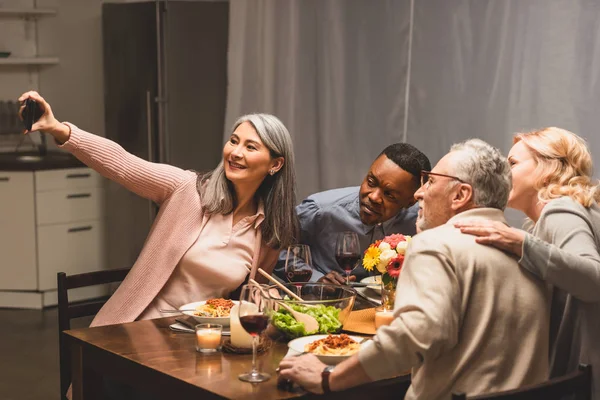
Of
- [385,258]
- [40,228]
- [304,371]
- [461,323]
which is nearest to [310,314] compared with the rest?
[385,258]

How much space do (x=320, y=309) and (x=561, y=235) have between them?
0.68m

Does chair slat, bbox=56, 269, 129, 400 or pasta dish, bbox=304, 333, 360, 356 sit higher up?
pasta dish, bbox=304, 333, 360, 356

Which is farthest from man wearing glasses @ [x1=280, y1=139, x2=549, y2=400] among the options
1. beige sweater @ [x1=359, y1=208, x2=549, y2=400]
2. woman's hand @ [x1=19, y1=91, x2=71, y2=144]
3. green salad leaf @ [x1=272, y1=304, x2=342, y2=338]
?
woman's hand @ [x1=19, y1=91, x2=71, y2=144]

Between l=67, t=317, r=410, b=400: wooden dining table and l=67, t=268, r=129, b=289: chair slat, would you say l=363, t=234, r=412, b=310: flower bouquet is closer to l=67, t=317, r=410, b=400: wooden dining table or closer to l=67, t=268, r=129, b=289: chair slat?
l=67, t=317, r=410, b=400: wooden dining table

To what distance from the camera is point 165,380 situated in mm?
2158

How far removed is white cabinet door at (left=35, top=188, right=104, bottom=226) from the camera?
19.6 feet

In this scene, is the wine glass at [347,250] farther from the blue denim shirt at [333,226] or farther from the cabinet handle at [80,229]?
the cabinet handle at [80,229]

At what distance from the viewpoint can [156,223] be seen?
3.11 meters

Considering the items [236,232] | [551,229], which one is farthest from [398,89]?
[551,229]

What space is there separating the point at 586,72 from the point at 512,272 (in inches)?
79.4

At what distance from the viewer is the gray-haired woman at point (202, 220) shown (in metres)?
3.02

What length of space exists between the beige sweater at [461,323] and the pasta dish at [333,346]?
213 mm

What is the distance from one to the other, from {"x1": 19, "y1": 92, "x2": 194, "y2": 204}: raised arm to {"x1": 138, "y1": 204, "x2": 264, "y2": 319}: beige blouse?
201 millimetres

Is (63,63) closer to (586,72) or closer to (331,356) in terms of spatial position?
(586,72)
